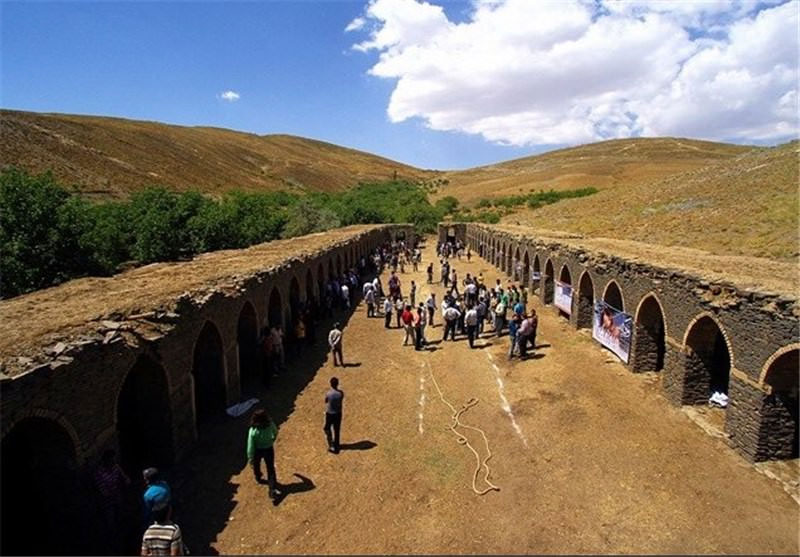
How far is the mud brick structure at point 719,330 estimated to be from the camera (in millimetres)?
9984

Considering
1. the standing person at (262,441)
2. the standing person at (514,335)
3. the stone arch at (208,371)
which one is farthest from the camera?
the standing person at (514,335)

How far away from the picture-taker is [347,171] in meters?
142

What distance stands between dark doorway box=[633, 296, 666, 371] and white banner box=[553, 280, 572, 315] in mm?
5990

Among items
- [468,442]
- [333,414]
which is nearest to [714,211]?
[468,442]

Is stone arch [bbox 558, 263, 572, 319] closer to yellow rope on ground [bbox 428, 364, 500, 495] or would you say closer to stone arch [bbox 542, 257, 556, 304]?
stone arch [bbox 542, 257, 556, 304]

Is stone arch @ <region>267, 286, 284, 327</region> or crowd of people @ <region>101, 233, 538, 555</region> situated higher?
stone arch @ <region>267, 286, 284, 327</region>

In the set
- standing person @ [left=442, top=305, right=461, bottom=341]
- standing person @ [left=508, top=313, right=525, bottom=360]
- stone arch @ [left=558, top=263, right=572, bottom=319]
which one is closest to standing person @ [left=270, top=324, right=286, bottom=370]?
standing person @ [left=442, top=305, right=461, bottom=341]

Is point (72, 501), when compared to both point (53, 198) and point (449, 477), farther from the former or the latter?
point (53, 198)

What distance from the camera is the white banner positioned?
70.5 ft

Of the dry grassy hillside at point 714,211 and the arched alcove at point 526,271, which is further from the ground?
the dry grassy hillside at point 714,211

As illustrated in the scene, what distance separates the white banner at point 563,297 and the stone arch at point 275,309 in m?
11.5

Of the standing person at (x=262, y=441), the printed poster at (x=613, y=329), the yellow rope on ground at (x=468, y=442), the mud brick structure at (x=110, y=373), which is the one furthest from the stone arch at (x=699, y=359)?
the mud brick structure at (x=110, y=373)

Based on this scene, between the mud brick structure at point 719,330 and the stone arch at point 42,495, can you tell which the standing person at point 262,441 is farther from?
the mud brick structure at point 719,330

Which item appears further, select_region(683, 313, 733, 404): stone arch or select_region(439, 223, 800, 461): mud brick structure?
select_region(683, 313, 733, 404): stone arch
